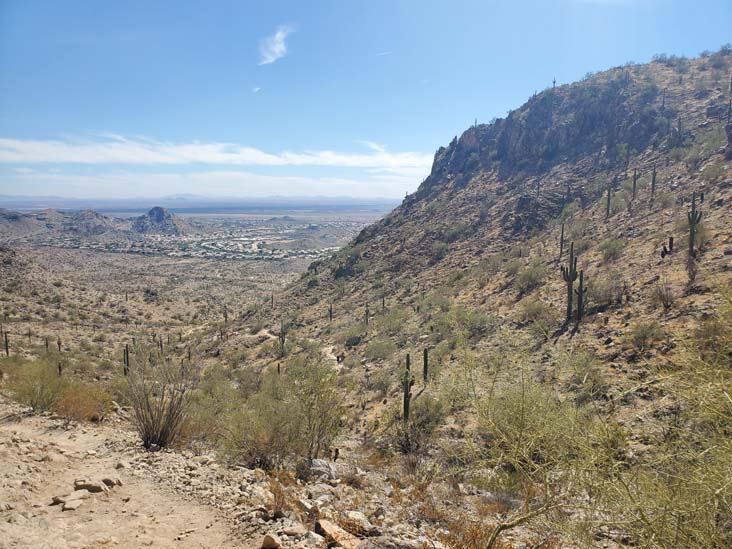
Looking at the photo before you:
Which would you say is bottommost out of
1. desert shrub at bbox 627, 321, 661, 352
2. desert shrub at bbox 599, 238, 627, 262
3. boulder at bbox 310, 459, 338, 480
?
boulder at bbox 310, 459, 338, 480

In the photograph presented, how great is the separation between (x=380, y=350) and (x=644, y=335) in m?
12.1

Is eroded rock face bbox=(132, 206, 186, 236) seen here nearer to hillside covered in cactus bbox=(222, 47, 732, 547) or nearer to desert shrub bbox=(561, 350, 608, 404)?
hillside covered in cactus bbox=(222, 47, 732, 547)

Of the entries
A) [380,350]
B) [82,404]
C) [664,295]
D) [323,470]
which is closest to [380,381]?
[380,350]

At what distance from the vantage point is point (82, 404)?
11.0 meters

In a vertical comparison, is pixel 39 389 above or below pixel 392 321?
above

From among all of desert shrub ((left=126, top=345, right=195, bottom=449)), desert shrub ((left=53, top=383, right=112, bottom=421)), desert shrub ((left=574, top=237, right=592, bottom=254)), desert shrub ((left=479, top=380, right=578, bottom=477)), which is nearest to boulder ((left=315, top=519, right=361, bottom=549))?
desert shrub ((left=479, top=380, right=578, bottom=477))


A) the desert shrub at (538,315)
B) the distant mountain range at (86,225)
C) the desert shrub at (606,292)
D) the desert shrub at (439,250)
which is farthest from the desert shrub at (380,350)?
the distant mountain range at (86,225)

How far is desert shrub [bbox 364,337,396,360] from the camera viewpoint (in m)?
21.5

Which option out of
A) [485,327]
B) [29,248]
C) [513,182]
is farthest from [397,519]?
[29,248]

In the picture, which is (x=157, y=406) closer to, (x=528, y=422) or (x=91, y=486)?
(x=91, y=486)

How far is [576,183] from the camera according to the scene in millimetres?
37688

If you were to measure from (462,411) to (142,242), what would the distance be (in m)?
143

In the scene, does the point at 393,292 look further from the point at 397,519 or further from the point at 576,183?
the point at 397,519

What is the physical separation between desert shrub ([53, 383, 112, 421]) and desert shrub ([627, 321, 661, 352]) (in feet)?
54.1
